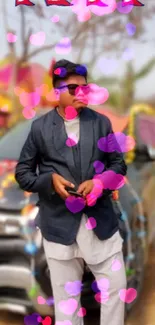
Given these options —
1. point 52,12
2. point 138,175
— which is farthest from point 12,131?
point 52,12

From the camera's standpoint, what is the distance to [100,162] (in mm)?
2043

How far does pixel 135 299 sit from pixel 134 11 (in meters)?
1.74

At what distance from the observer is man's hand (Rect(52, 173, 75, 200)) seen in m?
1.93

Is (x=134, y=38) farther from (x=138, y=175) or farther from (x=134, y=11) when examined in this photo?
(x=138, y=175)

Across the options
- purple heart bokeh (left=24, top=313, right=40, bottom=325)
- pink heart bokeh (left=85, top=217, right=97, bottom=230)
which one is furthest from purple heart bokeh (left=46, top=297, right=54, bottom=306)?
pink heart bokeh (left=85, top=217, right=97, bottom=230)

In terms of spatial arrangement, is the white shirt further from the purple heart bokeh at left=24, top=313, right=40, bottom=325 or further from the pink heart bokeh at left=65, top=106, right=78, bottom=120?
the purple heart bokeh at left=24, top=313, right=40, bottom=325

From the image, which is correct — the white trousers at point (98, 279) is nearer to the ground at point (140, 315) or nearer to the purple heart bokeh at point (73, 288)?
the purple heart bokeh at point (73, 288)

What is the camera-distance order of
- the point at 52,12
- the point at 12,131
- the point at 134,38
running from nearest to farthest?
the point at 52,12 → the point at 134,38 → the point at 12,131

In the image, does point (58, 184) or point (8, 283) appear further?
point (8, 283)

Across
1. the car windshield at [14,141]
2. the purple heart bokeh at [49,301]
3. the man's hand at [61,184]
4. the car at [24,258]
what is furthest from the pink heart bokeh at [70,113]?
the car windshield at [14,141]

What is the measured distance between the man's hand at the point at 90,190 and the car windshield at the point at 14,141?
139cm

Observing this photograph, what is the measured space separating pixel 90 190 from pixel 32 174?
0.26m

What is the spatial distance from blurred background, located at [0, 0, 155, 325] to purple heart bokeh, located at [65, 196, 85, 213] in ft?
1.85

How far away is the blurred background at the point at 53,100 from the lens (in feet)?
8.54
